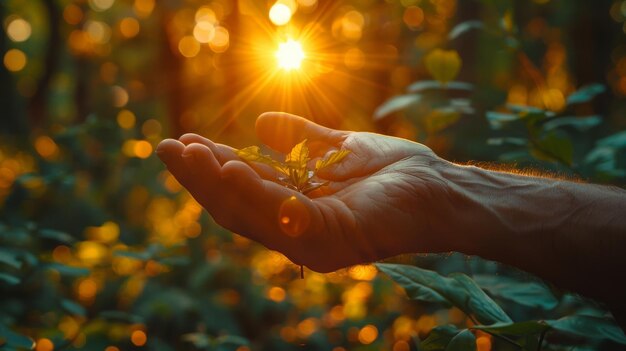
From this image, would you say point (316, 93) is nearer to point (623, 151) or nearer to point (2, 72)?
point (623, 151)

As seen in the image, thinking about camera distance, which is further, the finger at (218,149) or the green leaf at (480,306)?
the finger at (218,149)

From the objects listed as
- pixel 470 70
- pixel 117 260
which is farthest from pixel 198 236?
pixel 470 70

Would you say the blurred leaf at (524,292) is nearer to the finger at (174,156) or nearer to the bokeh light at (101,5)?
the finger at (174,156)

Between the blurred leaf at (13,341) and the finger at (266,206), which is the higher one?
the finger at (266,206)

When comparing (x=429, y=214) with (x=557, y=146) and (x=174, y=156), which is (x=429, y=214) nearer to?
(x=557, y=146)

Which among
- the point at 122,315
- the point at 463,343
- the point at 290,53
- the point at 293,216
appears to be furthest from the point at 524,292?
the point at 290,53

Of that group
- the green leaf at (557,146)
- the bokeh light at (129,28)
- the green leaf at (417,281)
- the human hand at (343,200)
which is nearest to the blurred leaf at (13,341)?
the human hand at (343,200)
